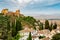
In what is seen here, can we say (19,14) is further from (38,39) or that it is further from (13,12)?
(38,39)

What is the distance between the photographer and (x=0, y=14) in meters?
41.8

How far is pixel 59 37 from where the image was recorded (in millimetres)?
20828

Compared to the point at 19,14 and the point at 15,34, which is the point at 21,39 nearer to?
the point at 15,34

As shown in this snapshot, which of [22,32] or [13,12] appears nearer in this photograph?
[22,32]

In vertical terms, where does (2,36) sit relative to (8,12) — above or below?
below

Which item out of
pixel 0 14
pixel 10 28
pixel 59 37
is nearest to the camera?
pixel 59 37

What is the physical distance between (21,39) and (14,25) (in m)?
4.71

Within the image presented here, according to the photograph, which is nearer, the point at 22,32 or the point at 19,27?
the point at 22,32

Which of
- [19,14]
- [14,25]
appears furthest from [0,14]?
[14,25]

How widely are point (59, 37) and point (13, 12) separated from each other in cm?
2303

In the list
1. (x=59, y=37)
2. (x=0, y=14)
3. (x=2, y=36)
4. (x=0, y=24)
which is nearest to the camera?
(x=59, y=37)

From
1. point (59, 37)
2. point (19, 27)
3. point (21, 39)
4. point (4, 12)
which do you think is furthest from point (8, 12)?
point (59, 37)

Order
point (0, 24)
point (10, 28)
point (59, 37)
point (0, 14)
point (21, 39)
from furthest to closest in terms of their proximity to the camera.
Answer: point (0, 14), point (0, 24), point (10, 28), point (21, 39), point (59, 37)

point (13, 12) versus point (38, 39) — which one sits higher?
point (13, 12)
